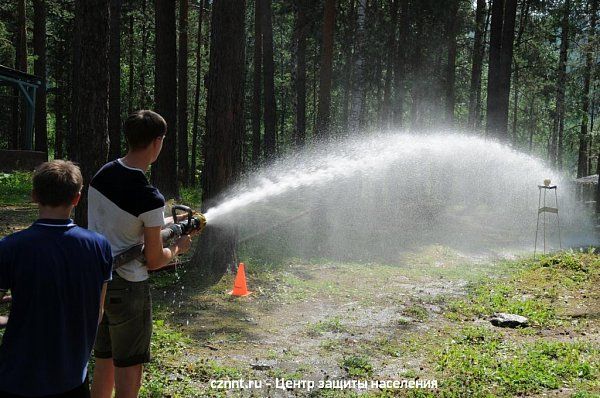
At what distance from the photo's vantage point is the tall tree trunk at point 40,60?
82.1 feet

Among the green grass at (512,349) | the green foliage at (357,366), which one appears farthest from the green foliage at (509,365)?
the green foliage at (357,366)

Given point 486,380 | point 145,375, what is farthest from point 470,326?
point 145,375

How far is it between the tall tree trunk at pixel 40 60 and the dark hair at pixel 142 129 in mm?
23689

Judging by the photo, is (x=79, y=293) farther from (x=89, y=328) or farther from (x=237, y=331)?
(x=237, y=331)

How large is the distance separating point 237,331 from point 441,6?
2289cm

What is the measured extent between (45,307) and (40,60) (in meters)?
26.2

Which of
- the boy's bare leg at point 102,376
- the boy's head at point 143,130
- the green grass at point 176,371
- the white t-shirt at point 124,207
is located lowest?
the green grass at point 176,371

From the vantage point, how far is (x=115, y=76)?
1755 centimetres

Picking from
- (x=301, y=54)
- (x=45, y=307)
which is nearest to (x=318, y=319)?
(x=45, y=307)

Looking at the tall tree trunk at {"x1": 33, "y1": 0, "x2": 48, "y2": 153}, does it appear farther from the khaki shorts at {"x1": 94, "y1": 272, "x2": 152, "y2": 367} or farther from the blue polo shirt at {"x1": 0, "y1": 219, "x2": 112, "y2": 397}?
the blue polo shirt at {"x1": 0, "y1": 219, "x2": 112, "y2": 397}

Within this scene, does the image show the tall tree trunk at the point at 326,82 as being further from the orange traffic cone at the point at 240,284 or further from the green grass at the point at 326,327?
the green grass at the point at 326,327

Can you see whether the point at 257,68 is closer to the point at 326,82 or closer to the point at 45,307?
the point at 326,82

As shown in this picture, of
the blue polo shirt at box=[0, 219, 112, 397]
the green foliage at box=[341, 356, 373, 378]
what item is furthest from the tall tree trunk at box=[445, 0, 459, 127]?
the blue polo shirt at box=[0, 219, 112, 397]

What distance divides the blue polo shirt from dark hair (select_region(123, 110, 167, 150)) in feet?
2.89
